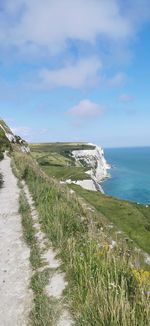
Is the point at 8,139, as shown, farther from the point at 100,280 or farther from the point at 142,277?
the point at 142,277

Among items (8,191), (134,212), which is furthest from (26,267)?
(134,212)

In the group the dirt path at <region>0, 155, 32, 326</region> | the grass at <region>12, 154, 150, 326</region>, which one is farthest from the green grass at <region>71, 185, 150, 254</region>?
the grass at <region>12, 154, 150, 326</region>

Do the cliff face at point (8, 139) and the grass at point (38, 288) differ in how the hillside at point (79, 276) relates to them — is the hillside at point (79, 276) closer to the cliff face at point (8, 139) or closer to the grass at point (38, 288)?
the grass at point (38, 288)

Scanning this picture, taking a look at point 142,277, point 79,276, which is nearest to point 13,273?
point 79,276

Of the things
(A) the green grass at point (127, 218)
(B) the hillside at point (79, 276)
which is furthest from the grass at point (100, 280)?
(A) the green grass at point (127, 218)

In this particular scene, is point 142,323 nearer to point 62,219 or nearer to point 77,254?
point 77,254
